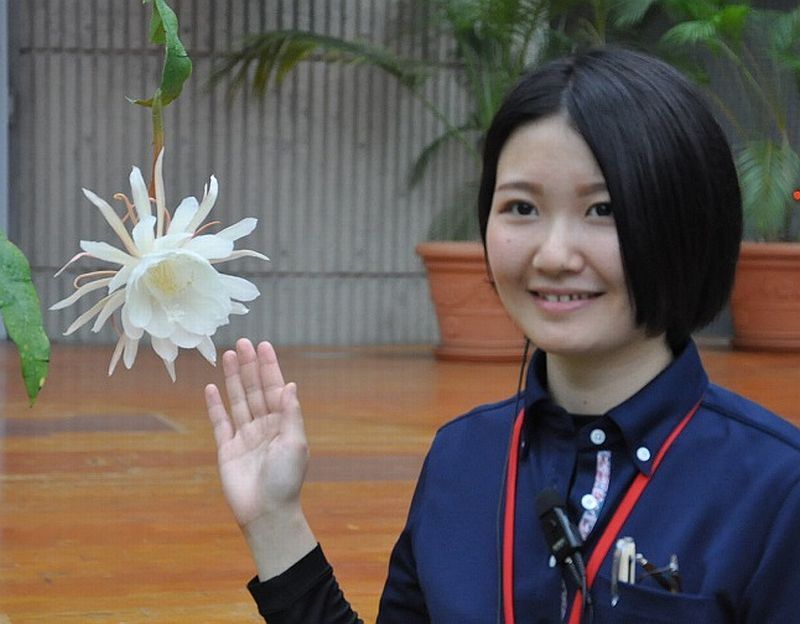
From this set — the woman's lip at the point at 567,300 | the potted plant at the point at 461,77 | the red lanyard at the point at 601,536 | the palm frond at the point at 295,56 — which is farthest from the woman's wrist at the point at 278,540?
the palm frond at the point at 295,56

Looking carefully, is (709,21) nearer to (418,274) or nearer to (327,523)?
(418,274)

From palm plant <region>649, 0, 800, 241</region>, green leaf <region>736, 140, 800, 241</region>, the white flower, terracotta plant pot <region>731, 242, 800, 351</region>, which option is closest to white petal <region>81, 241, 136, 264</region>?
the white flower

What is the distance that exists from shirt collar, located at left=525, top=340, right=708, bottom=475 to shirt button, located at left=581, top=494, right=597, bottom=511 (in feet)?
0.16

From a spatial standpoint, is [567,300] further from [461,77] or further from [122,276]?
[461,77]

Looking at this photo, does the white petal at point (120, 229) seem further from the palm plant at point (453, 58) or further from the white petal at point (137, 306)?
the palm plant at point (453, 58)

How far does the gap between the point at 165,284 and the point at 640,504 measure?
490 mm

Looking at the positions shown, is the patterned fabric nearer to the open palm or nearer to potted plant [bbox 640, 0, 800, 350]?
the open palm

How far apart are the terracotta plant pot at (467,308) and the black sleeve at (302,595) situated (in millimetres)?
6429

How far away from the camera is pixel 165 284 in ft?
3.58

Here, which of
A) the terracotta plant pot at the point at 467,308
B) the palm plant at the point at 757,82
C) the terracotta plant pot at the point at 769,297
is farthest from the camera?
the terracotta plant pot at the point at 769,297

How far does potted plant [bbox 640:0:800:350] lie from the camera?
8414mm

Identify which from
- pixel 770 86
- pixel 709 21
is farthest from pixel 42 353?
pixel 770 86

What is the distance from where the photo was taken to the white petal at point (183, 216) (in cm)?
110

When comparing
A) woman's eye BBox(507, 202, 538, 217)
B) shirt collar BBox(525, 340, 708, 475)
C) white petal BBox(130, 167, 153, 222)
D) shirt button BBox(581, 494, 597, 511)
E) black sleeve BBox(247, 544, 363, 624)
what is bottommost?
black sleeve BBox(247, 544, 363, 624)
